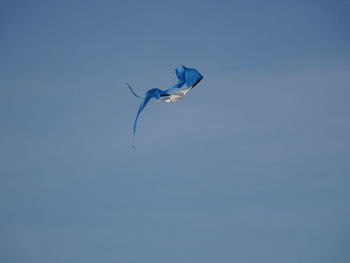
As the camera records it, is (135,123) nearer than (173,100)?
Yes

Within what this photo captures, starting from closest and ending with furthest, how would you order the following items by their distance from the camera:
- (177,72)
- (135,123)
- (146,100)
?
(135,123) < (146,100) < (177,72)

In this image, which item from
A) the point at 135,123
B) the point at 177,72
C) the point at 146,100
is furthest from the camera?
the point at 177,72

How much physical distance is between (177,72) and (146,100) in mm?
3562

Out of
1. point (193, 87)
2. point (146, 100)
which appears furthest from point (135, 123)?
point (193, 87)

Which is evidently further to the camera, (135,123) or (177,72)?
(177,72)

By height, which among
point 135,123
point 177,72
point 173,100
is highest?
point 177,72

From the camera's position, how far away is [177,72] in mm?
32469

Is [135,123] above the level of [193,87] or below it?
below

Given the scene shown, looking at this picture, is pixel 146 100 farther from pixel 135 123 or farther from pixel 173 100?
pixel 135 123

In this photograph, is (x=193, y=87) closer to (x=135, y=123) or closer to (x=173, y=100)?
(x=173, y=100)

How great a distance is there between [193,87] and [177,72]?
72.9 inches

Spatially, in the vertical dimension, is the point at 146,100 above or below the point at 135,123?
above

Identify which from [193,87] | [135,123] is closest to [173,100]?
[193,87]

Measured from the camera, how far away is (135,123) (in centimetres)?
2684
